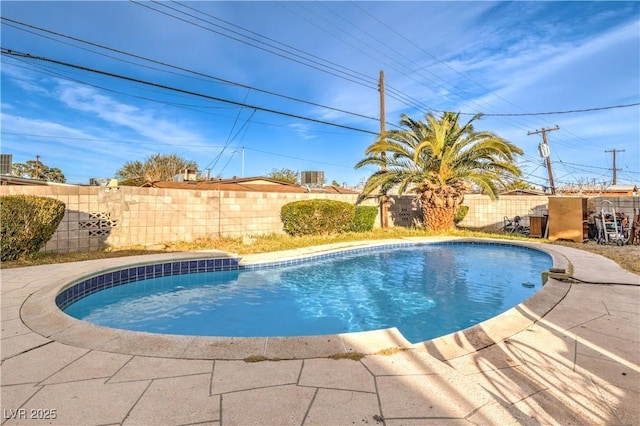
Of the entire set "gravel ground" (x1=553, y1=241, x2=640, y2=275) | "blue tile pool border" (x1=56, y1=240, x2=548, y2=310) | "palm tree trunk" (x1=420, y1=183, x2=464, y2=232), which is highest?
"palm tree trunk" (x1=420, y1=183, x2=464, y2=232)

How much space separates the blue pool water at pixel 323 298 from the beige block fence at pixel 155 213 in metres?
3.10

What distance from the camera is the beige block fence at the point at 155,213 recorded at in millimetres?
8367

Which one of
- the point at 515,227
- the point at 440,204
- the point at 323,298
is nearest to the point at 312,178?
the point at 440,204

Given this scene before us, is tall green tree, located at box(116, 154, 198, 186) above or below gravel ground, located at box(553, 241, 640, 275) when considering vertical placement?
above

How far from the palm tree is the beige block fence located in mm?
3062

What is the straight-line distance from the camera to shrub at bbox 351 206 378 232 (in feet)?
48.3

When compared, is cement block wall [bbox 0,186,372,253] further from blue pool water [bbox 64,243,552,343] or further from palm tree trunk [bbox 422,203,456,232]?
palm tree trunk [bbox 422,203,456,232]

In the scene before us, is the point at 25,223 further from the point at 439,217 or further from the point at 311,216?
the point at 439,217

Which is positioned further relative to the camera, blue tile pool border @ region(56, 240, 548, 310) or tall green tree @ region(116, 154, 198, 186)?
tall green tree @ region(116, 154, 198, 186)

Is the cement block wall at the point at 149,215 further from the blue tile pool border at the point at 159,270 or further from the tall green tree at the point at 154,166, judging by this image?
the tall green tree at the point at 154,166

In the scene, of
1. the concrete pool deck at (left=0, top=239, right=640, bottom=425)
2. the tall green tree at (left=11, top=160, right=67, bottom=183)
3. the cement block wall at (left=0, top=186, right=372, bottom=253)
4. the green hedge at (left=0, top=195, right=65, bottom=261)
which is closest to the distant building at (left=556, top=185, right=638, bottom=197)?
the cement block wall at (left=0, top=186, right=372, bottom=253)

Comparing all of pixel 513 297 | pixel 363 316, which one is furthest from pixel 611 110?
pixel 363 316

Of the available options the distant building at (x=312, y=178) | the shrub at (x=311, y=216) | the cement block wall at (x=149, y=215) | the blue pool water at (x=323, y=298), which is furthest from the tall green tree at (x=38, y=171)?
the blue pool water at (x=323, y=298)

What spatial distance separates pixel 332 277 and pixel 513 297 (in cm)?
384
